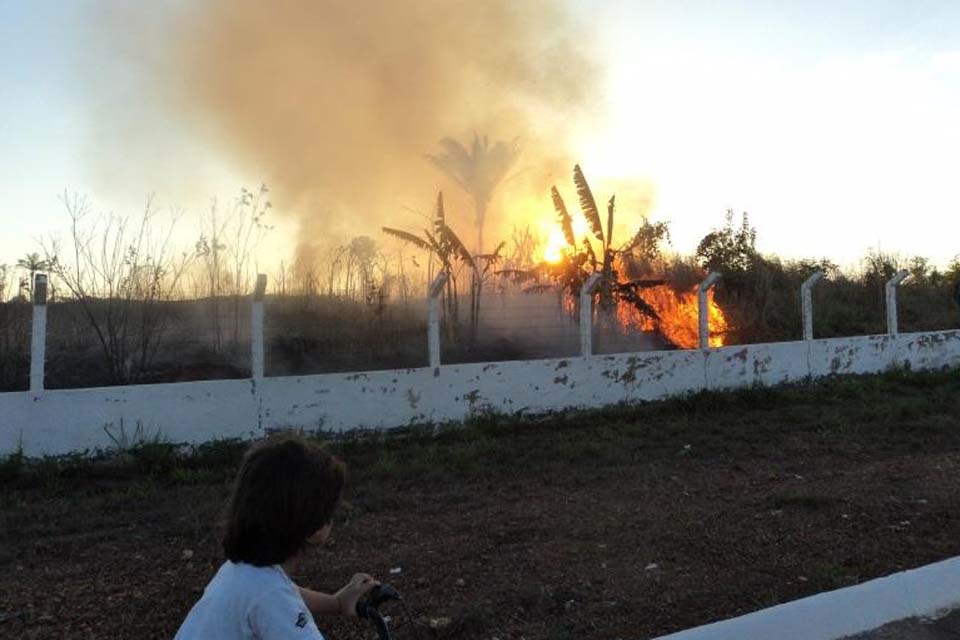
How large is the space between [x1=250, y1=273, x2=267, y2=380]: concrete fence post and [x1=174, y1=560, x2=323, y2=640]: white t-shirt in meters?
5.90

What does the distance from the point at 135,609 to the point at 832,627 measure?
343 centimetres

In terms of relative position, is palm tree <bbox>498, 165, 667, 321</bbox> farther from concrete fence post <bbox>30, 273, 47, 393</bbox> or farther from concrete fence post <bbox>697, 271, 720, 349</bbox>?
concrete fence post <bbox>30, 273, 47, 393</bbox>

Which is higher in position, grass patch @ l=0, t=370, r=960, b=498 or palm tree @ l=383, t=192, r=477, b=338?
palm tree @ l=383, t=192, r=477, b=338

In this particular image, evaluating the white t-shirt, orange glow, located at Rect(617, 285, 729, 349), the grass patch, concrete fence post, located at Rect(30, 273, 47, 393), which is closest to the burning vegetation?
orange glow, located at Rect(617, 285, 729, 349)

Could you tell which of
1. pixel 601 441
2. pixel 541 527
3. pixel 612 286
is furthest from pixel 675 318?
pixel 541 527

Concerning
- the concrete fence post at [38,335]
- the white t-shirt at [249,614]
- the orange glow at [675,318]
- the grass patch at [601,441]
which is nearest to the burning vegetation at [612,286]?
the orange glow at [675,318]

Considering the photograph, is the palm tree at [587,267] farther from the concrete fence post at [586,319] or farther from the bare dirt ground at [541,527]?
the bare dirt ground at [541,527]

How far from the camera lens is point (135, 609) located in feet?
12.5

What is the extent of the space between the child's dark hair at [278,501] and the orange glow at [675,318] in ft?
37.7

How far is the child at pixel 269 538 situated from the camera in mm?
1630

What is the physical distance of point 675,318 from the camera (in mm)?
14023

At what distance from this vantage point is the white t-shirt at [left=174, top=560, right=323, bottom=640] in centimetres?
162

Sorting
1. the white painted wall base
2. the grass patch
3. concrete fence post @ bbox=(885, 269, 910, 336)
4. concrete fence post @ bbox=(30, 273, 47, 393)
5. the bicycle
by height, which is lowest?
the white painted wall base

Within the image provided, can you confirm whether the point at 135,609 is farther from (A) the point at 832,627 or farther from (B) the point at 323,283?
(B) the point at 323,283
